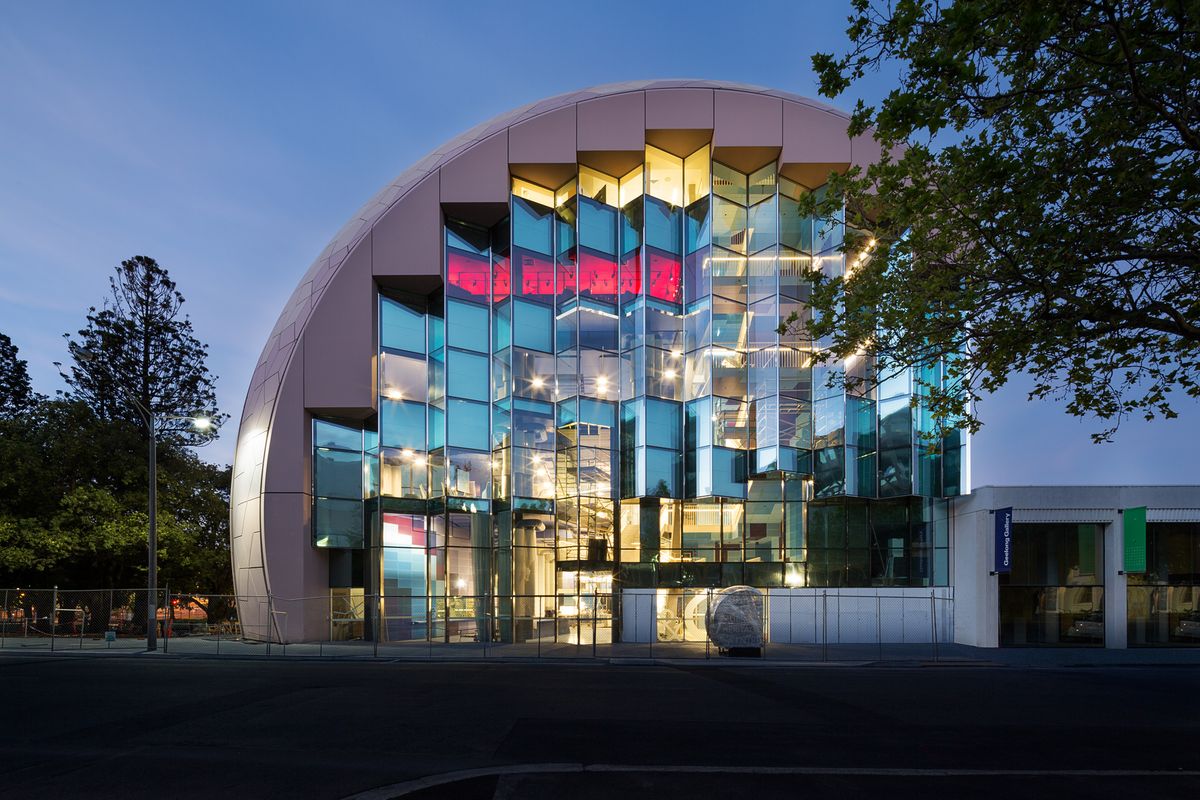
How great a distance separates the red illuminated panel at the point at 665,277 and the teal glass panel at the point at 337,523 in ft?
43.6

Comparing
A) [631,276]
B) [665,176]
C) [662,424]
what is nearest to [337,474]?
[662,424]

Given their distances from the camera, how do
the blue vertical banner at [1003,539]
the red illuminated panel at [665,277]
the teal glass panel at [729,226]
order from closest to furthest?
the blue vertical banner at [1003,539]
the red illuminated panel at [665,277]
the teal glass panel at [729,226]

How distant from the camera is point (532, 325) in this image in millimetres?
28203

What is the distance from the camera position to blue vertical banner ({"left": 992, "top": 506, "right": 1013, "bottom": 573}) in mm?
25609

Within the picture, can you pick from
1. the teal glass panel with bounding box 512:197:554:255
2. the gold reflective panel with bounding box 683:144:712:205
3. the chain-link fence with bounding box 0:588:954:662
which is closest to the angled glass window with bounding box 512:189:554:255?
the teal glass panel with bounding box 512:197:554:255

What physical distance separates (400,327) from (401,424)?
365 cm

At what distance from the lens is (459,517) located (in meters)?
27.9

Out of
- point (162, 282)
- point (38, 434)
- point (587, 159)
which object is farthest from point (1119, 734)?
point (162, 282)

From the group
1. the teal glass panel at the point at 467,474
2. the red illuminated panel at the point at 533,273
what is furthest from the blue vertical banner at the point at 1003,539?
the teal glass panel at the point at 467,474

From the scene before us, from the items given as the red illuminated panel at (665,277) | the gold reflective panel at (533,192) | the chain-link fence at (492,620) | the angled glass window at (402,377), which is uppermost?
the gold reflective panel at (533,192)

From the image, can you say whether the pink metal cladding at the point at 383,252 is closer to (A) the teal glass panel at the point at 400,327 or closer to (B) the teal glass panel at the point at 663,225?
(A) the teal glass panel at the point at 400,327

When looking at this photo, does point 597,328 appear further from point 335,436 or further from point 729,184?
point 335,436

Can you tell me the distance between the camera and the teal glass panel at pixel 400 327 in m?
28.7

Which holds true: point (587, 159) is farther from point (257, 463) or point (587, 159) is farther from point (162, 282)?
point (162, 282)
